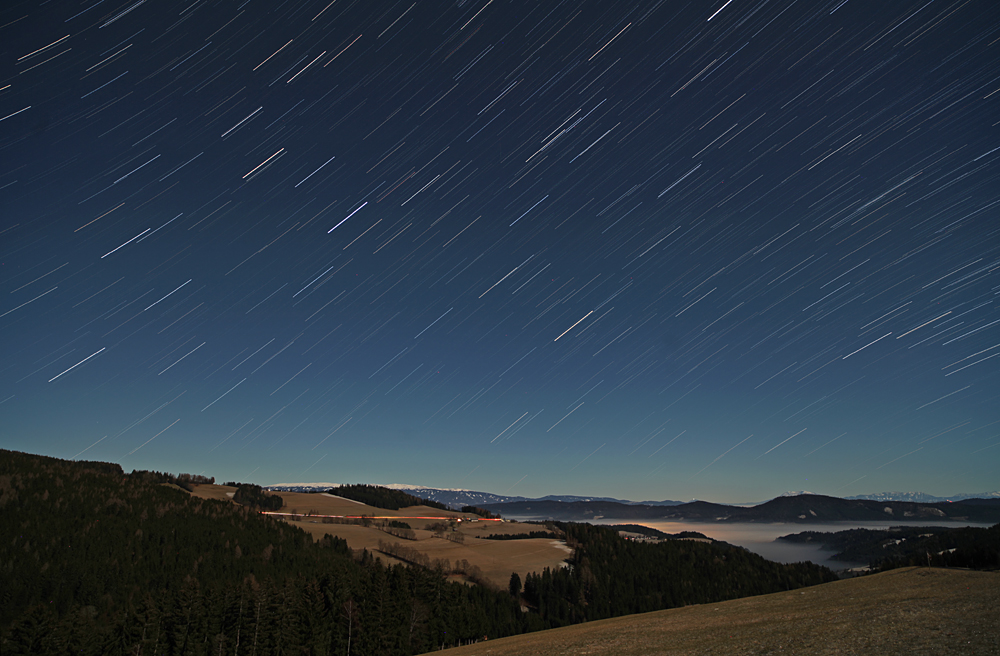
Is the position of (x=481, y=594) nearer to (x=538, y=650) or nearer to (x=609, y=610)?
(x=609, y=610)

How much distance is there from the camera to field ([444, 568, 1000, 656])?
78.0 ft

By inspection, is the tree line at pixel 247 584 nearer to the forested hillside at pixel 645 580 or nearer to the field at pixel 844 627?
the forested hillside at pixel 645 580

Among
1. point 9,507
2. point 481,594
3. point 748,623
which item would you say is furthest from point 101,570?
point 748,623

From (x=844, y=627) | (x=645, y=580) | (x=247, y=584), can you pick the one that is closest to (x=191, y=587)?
(x=247, y=584)

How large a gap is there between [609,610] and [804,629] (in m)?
130

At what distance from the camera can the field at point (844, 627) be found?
23766 mm

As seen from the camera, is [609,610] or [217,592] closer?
[217,592]

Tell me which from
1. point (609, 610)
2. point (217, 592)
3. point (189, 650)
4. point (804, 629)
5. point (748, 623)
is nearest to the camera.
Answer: point (804, 629)

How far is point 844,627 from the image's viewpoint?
29312 millimetres

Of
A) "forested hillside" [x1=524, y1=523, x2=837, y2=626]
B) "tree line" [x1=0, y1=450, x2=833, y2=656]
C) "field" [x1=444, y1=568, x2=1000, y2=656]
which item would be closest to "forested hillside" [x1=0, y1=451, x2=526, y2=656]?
"tree line" [x1=0, y1=450, x2=833, y2=656]

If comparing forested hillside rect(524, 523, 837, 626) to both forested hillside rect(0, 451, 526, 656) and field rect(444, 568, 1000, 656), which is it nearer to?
forested hillside rect(0, 451, 526, 656)

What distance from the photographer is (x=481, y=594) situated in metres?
121

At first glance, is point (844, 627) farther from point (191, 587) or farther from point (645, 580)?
point (645, 580)

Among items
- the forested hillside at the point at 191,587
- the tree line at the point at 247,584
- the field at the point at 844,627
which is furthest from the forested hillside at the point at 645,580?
the field at the point at 844,627
